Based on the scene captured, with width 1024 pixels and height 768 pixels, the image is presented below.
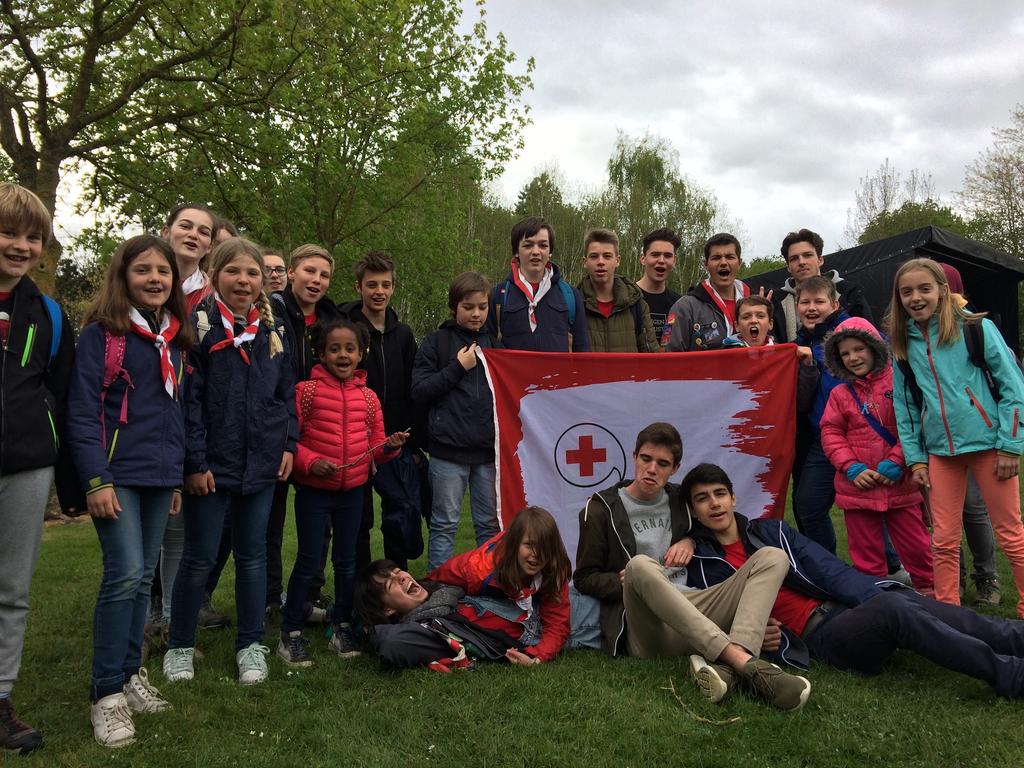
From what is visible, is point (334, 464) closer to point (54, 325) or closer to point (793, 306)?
point (54, 325)

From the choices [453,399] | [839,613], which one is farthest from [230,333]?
[839,613]

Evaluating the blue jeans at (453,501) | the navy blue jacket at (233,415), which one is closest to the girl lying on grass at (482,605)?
the blue jeans at (453,501)

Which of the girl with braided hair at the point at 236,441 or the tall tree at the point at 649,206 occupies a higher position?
the tall tree at the point at 649,206

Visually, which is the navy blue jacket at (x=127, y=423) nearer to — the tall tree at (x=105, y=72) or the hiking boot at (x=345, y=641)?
the hiking boot at (x=345, y=641)

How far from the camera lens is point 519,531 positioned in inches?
161

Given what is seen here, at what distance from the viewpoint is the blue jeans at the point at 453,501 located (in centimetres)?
494

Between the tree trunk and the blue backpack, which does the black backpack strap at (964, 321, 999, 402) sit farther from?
the tree trunk

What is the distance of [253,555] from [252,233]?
12086 mm

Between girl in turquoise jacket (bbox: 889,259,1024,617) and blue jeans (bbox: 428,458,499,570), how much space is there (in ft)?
8.37

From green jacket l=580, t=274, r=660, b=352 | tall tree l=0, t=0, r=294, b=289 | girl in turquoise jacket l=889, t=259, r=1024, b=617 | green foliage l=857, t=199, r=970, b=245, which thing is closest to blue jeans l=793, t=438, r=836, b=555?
girl in turquoise jacket l=889, t=259, r=1024, b=617

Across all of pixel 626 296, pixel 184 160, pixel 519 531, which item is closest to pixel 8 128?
pixel 184 160

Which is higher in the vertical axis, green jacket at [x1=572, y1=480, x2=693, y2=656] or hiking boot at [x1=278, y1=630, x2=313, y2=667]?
green jacket at [x1=572, y1=480, x2=693, y2=656]

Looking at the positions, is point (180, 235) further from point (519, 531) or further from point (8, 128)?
point (8, 128)

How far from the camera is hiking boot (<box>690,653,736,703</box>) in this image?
3.43 metres
